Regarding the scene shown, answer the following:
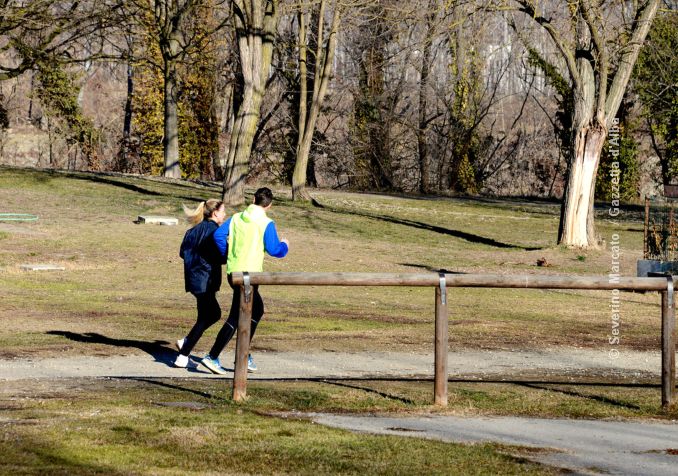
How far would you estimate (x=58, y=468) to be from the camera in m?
7.32

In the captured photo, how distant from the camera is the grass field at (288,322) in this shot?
813 centimetres

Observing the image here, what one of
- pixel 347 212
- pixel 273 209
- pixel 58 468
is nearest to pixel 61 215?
pixel 273 209

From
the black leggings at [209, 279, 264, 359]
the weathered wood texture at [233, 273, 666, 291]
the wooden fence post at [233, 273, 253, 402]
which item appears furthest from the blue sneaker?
the weathered wood texture at [233, 273, 666, 291]

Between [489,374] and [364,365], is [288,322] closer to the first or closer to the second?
[364,365]

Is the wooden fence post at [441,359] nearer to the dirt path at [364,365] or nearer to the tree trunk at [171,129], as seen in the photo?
the dirt path at [364,365]

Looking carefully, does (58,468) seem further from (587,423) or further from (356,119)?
(356,119)

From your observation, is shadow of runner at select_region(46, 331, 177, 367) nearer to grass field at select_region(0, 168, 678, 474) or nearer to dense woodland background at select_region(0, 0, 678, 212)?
grass field at select_region(0, 168, 678, 474)

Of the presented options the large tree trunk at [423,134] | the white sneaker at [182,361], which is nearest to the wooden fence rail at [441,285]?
the white sneaker at [182,361]

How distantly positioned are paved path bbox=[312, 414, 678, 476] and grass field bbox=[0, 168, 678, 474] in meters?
0.35

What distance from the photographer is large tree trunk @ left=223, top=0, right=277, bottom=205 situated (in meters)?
33.8

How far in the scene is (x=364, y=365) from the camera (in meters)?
13.4

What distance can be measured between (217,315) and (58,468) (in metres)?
5.26

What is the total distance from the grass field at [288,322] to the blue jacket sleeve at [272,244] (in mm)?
1260

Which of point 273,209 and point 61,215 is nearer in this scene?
point 61,215
